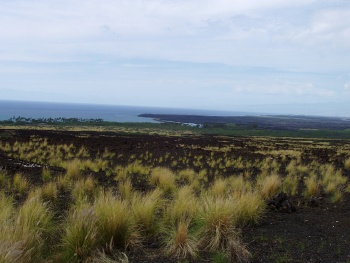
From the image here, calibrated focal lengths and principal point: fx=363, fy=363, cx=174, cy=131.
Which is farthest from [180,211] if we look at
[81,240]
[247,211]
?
[81,240]

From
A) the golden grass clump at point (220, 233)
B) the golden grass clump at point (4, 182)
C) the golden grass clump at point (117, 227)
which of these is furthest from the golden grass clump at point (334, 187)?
the golden grass clump at point (4, 182)

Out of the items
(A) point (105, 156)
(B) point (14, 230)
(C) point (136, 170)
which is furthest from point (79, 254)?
(A) point (105, 156)

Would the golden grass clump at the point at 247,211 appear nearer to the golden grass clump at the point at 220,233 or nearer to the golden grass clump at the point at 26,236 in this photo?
the golden grass clump at the point at 220,233

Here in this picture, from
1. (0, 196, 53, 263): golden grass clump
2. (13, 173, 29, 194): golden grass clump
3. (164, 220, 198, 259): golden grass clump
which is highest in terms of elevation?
(0, 196, 53, 263): golden grass clump

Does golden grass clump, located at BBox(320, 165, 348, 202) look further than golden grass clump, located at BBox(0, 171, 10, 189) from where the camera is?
Yes

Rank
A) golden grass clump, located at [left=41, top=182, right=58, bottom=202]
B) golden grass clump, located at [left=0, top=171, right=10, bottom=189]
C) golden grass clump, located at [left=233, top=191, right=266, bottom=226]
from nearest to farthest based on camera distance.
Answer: golden grass clump, located at [left=233, top=191, right=266, bottom=226], golden grass clump, located at [left=41, top=182, right=58, bottom=202], golden grass clump, located at [left=0, top=171, right=10, bottom=189]

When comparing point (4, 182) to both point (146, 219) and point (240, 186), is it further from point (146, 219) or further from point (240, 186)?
point (240, 186)

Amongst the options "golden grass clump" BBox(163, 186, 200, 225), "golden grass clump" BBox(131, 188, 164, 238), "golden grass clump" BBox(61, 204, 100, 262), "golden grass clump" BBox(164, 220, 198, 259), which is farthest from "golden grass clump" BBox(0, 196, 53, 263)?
"golden grass clump" BBox(163, 186, 200, 225)

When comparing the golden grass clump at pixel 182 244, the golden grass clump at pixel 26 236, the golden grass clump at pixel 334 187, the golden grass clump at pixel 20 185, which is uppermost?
the golden grass clump at pixel 26 236

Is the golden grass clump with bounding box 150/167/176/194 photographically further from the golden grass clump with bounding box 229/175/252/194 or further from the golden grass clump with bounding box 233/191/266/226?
the golden grass clump with bounding box 233/191/266/226

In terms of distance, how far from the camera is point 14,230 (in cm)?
→ 503

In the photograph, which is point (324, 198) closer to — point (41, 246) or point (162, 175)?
point (162, 175)

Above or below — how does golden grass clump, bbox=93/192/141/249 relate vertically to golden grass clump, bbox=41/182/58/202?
above

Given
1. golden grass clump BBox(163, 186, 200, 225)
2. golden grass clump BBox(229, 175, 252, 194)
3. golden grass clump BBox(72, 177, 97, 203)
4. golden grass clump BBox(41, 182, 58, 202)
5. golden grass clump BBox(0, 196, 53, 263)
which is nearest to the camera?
golden grass clump BBox(0, 196, 53, 263)
